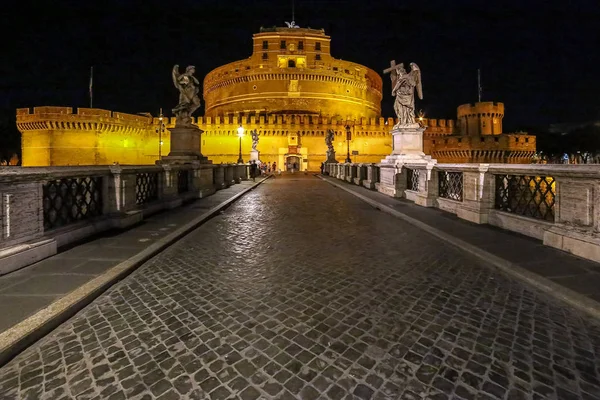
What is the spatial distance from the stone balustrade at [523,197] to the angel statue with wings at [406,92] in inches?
106

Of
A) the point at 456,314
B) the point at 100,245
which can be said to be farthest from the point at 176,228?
the point at 456,314

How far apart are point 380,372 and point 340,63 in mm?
69227

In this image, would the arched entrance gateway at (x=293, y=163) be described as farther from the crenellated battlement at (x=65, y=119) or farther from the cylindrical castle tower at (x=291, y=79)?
the crenellated battlement at (x=65, y=119)

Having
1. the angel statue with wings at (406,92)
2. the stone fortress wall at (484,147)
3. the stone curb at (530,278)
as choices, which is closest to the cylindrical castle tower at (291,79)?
the stone fortress wall at (484,147)

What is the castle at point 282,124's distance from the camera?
49594 mm

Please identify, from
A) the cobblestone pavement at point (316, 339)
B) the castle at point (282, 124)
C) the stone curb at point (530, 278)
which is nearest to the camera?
the cobblestone pavement at point (316, 339)

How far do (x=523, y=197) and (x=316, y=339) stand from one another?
19.3 ft

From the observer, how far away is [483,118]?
60.4 metres

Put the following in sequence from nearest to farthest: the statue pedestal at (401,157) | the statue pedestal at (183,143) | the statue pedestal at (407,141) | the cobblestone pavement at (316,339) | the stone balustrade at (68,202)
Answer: the cobblestone pavement at (316,339)
the stone balustrade at (68,202)
the statue pedestal at (401,157)
the statue pedestal at (183,143)
the statue pedestal at (407,141)

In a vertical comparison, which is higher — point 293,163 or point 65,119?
point 65,119

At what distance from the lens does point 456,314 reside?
135 inches

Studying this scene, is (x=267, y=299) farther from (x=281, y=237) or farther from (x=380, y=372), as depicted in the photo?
(x=281, y=237)

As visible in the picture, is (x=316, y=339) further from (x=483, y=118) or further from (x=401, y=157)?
(x=483, y=118)

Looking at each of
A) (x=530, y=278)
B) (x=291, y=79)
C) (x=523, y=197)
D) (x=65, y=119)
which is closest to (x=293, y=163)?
(x=291, y=79)
